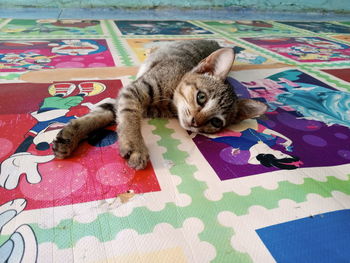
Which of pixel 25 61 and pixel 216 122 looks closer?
pixel 216 122

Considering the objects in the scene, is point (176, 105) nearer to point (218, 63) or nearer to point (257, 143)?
point (218, 63)

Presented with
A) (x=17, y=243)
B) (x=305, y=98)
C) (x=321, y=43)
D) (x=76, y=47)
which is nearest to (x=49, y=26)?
(x=76, y=47)

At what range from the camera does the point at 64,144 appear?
2.72 ft

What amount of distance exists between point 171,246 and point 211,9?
4083 millimetres

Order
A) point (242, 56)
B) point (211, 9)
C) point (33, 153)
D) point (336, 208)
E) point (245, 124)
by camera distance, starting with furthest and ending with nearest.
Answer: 1. point (211, 9)
2. point (242, 56)
3. point (245, 124)
4. point (33, 153)
5. point (336, 208)

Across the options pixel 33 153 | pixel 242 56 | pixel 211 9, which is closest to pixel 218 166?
pixel 33 153

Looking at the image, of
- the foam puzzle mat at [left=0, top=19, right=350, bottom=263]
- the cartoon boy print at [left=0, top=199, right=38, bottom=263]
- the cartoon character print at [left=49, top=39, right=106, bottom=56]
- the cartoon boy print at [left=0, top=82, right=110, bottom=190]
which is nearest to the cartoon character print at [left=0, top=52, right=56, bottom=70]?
the foam puzzle mat at [left=0, top=19, right=350, bottom=263]

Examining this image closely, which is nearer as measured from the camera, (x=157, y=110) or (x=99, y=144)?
(x=99, y=144)

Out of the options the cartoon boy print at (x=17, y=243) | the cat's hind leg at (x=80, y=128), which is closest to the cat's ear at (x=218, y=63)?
the cat's hind leg at (x=80, y=128)

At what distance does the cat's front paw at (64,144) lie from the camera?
2.69 feet

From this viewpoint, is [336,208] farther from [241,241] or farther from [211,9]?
[211,9]

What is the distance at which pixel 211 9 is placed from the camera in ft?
13.3

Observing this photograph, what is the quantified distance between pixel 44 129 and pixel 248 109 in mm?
781

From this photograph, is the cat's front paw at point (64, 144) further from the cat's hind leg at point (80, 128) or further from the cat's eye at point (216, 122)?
the cat's eye at point (216, 122)
